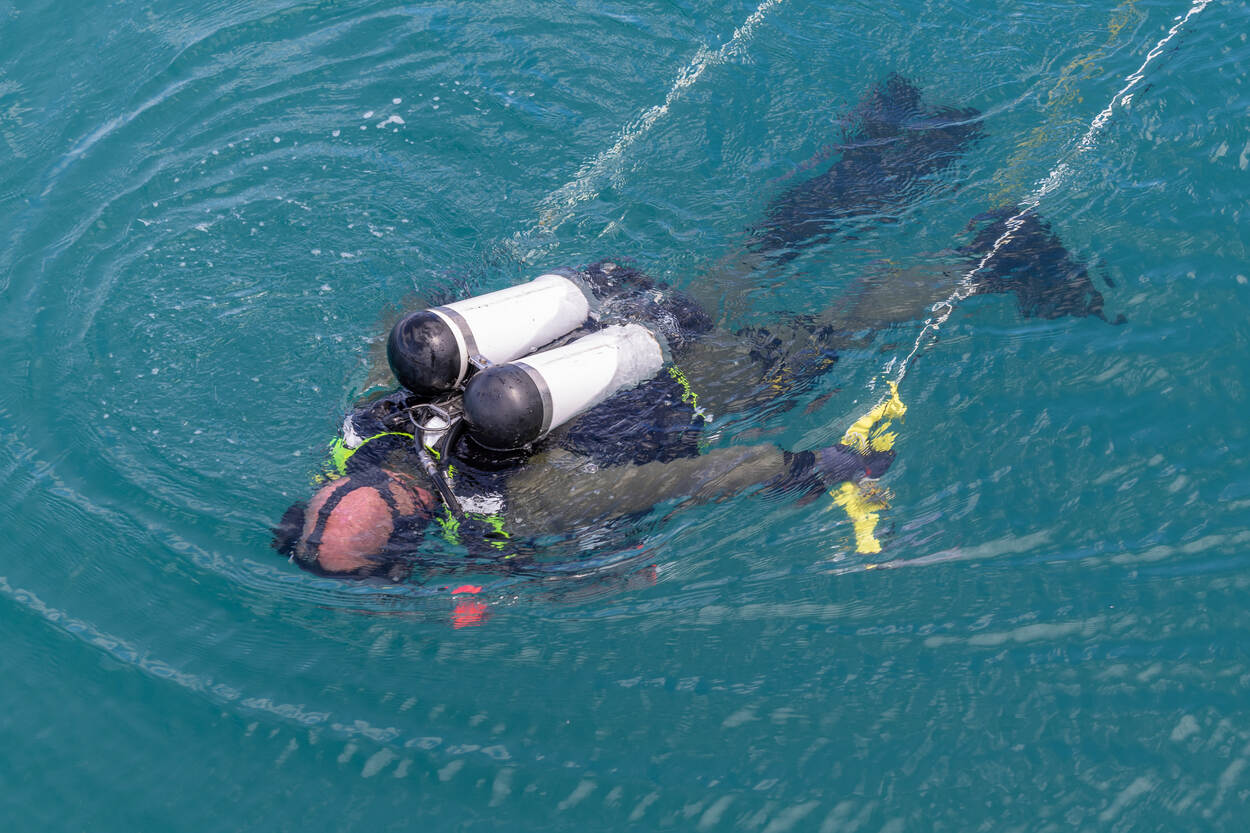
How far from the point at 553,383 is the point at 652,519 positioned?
3.66ft

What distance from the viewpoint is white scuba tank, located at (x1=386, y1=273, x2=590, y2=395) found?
480 centimetres

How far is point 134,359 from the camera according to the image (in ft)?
20.9

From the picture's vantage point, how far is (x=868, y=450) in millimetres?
5539

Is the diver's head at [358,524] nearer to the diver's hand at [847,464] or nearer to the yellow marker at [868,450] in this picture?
the diver's hand at [847,464]

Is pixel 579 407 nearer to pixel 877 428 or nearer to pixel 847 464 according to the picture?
pixel 847 464

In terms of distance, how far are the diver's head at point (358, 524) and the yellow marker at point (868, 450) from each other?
2.44m

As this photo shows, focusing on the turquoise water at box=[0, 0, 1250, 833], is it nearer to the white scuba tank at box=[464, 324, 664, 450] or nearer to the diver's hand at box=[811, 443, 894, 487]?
the diver's hand at box=[811, 443, 894, 487]

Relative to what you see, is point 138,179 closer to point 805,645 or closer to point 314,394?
point 314,394

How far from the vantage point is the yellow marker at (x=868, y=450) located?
5.27 metres

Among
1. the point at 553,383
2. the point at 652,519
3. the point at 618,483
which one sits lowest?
the point at 652,519

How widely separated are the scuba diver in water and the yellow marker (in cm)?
9

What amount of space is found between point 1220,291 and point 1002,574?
269cm

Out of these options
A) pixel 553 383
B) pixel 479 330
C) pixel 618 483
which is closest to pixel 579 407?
pixel 553 383

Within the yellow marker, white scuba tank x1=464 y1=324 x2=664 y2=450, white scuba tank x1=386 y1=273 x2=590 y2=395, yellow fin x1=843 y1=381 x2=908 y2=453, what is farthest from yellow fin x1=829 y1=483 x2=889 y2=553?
white scuba tank x1=386 y1=273 x2=590 y2=395
